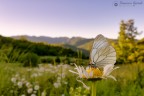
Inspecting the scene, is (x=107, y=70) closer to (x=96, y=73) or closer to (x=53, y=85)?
(x=96, y=73)

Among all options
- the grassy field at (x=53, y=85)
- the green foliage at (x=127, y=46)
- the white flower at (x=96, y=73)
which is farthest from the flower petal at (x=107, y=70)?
the green foliage at (x=127, y=46)

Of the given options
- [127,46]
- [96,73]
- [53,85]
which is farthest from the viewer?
[127,46]

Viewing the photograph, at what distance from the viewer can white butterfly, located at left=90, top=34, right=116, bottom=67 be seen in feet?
4.10

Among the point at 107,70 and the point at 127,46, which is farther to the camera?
the point at 127,46

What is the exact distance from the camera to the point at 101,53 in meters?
1.28

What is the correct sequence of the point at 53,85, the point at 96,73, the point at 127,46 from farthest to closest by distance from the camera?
the point at 127,46 < the point at 53,85 < the point at 96,73

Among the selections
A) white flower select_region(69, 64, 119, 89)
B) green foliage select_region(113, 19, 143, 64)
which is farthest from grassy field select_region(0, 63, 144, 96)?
green foliage select_region(113, 19, 143, 64)

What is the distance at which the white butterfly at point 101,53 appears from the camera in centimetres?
125

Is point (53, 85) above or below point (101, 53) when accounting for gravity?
below

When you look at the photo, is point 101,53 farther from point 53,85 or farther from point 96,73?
point 53,85

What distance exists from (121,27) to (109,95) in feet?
120

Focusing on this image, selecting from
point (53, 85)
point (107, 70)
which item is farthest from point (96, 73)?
point (53, 85)

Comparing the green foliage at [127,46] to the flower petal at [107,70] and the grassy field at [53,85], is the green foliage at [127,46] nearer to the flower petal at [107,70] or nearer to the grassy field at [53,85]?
the grassy field at [53,85]

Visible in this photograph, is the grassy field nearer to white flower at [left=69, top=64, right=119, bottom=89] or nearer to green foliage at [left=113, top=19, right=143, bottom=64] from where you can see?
white flower at [left=69, top=64, right=119, bottom=89]
